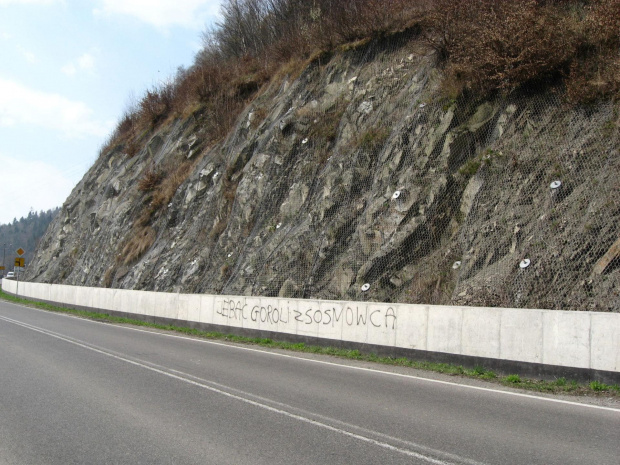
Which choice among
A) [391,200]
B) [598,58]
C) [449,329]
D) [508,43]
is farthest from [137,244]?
[598,58]

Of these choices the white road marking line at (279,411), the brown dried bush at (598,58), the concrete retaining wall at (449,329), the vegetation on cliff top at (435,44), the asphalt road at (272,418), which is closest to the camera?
the white road marking line at (279,411)

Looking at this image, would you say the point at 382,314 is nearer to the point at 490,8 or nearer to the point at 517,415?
the point at 517,415

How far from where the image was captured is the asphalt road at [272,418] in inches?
210

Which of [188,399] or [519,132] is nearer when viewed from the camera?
[188,399]

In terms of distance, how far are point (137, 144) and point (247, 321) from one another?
2736 centimetres

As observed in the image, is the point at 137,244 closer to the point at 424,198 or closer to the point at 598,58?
the point at 424,198

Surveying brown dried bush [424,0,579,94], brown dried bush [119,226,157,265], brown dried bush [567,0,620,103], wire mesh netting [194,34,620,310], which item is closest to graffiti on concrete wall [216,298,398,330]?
wire mesh netting [194,34,620,310]

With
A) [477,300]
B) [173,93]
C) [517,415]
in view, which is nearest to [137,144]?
[173,93]

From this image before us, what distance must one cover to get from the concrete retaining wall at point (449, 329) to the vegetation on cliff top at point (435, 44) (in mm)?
7614

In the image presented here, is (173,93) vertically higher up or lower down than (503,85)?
higher up

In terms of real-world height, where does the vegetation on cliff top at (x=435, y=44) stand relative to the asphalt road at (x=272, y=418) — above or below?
above

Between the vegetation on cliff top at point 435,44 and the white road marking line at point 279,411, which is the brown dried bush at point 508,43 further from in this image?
the white road marking line at point 279,411

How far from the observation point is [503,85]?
15867 millimetres

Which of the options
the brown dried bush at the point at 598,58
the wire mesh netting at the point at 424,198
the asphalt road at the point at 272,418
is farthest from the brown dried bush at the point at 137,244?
the brown dried bush at the point at 598,58
